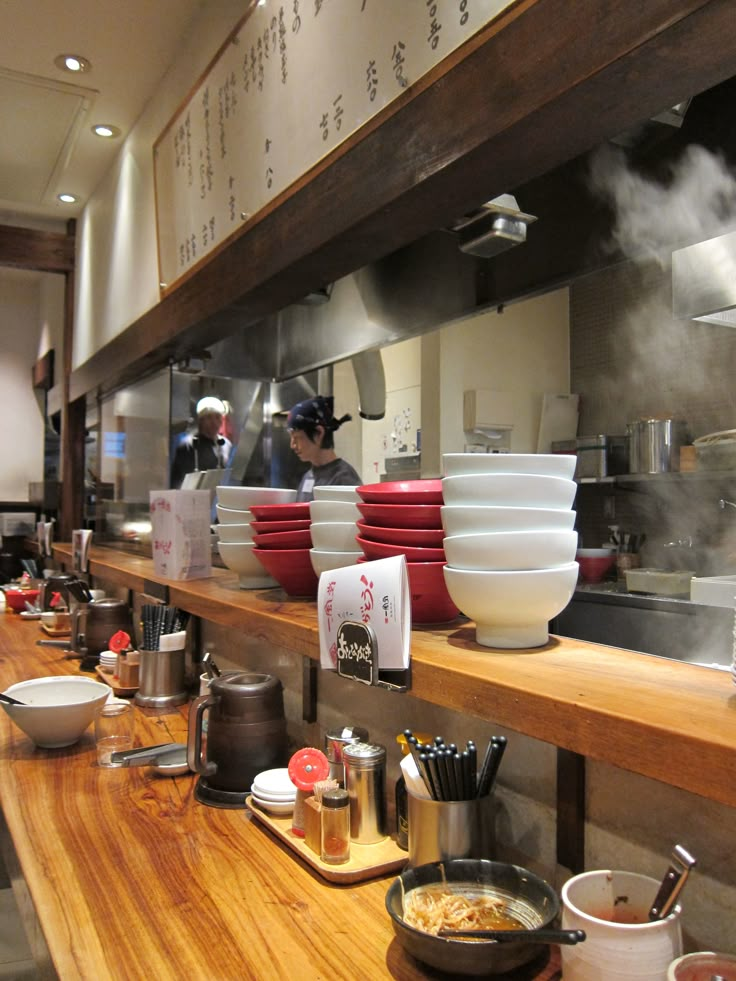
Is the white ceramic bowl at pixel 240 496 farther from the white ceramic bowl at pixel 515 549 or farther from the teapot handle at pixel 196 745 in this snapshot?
the white ceramic bowl at pixel 515 549

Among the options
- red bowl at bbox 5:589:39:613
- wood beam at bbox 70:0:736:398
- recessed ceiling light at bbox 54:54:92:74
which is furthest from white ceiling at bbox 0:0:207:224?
red bowl at bbox 5:589:39:613

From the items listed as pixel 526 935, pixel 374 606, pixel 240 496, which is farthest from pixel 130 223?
pixel 526 935

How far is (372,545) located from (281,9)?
159 centimetres

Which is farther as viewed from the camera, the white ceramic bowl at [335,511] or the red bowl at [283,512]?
the red bowl at [283,512]

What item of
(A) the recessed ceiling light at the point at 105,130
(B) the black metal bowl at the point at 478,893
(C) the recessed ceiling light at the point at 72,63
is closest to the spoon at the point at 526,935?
(B) the black metal bowl at the point at 478,893

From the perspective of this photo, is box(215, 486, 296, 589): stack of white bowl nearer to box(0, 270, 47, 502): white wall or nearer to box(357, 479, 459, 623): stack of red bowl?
box(357, 479, 459, 623): stack of red bowl

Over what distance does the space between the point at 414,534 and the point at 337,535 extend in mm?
276

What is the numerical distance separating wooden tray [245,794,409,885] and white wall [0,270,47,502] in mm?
6698

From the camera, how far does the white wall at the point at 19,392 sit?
7055 mm

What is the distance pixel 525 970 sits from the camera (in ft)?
3.09

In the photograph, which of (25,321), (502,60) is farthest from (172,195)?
(25,321)

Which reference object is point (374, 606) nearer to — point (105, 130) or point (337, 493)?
point (337, 493)

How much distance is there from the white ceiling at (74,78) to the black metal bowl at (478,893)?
3.20 metres

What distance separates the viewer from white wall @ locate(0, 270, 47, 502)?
278 inches
